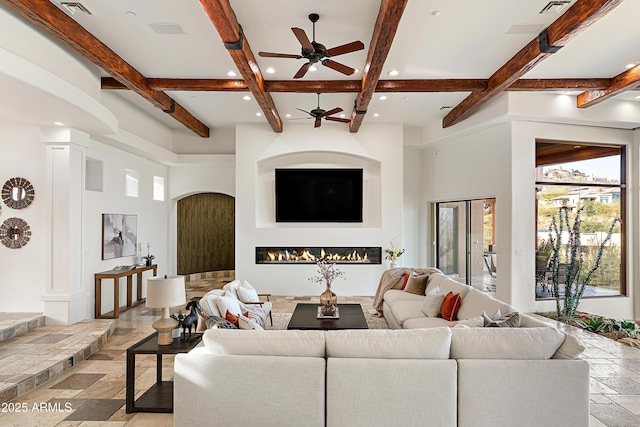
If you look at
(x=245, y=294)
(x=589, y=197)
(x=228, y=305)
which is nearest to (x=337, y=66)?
(x=228, y=305)

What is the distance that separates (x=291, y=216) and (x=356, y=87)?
11.5ft

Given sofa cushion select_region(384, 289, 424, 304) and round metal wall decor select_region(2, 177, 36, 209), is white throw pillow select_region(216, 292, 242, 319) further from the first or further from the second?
round metal wall decor select_region(2, 177, 36, 209)

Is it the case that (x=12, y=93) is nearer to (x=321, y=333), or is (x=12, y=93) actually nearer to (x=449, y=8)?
(x=321, y=333)

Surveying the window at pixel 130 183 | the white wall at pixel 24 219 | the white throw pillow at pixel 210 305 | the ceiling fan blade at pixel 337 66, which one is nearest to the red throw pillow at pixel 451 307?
the white throw pillow at pixel 210 305

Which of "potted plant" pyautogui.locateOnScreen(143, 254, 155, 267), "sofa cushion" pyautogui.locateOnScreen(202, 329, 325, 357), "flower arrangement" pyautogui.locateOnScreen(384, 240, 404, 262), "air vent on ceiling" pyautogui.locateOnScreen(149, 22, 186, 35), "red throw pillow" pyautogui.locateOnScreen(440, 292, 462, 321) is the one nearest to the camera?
"sofa cushion" pyautogui.locateOnScreen(202, 329, 325, 357)

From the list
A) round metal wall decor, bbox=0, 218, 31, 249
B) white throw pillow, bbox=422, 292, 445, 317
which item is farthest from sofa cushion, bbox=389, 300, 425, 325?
round metal wall decor, bbox=0, 218, 31, 249

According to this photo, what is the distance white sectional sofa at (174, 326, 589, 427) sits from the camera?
2521 millimetres

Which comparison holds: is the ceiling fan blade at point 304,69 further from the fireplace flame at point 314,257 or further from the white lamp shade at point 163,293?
the fireplace flame at point 314,257

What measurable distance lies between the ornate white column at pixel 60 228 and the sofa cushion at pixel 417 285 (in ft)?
16.3

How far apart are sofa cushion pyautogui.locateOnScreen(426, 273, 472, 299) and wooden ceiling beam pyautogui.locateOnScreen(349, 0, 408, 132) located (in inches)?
113

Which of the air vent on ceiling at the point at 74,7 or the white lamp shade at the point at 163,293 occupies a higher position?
the air vent on ceiling at the point at 74,7

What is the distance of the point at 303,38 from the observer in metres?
3.45

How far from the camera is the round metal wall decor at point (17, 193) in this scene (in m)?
5.33

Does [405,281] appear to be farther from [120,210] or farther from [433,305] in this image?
[120,210]
